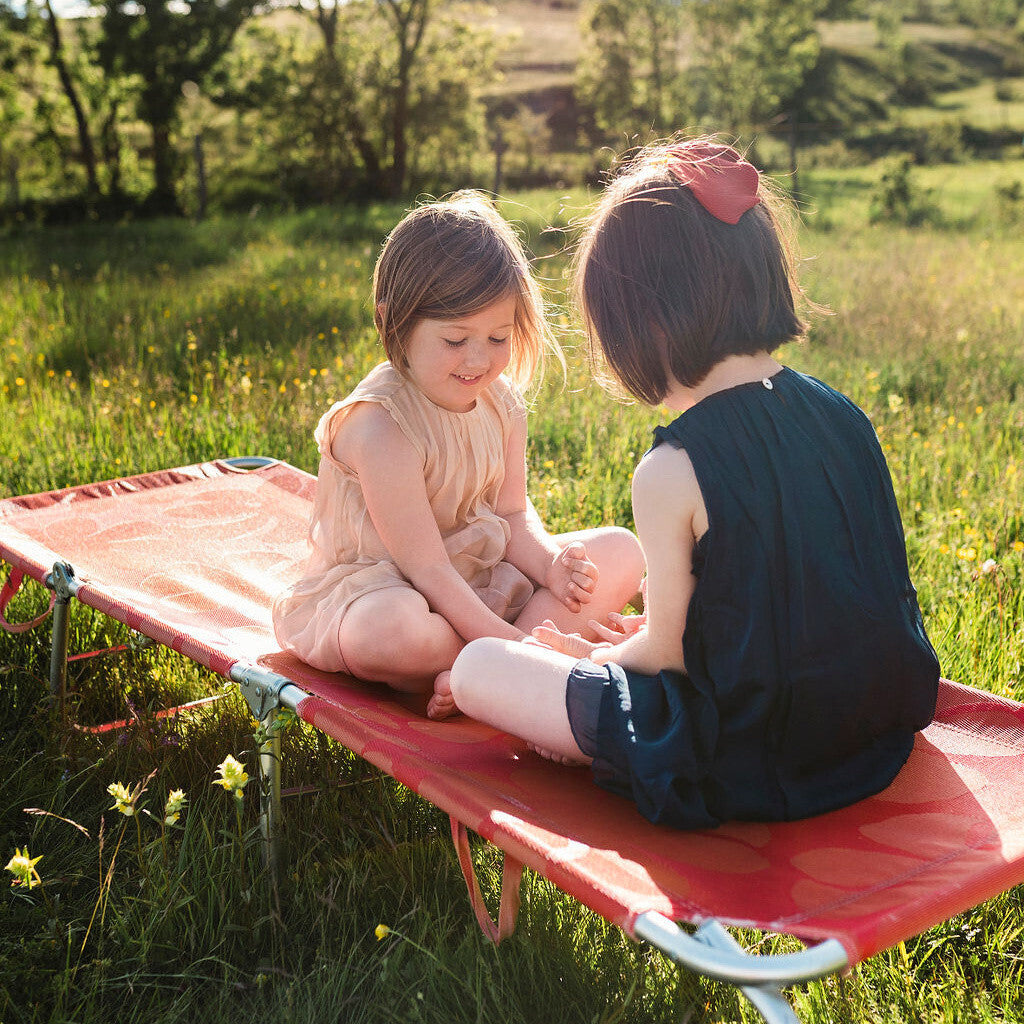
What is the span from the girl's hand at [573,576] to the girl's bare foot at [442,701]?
15.7 inches

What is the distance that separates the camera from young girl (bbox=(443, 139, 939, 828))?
4.93 feet

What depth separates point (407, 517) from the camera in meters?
2.07

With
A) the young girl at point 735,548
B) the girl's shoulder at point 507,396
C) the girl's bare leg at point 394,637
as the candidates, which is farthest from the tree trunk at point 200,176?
the young girl at point 735,548

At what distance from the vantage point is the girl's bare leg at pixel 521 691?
1.65 m

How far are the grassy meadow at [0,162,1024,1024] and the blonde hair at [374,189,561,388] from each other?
5.6 inches

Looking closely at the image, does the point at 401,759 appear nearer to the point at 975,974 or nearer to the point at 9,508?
the point at 975,974

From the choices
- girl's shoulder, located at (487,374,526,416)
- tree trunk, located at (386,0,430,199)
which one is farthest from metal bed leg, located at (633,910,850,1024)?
tree trunk, located at (386,0,430,199)

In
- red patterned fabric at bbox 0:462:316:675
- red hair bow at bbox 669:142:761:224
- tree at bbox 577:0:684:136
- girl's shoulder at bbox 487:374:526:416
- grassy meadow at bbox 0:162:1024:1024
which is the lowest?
grassy meadow at bbox 0:162:1024:1024

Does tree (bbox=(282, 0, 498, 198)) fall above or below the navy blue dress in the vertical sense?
above

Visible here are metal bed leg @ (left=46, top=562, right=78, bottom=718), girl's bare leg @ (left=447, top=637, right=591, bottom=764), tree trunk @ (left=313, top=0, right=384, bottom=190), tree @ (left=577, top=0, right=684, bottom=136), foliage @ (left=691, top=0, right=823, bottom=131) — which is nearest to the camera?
girl's bare leg @ (left=447, top=637, right=591, bottom=764)

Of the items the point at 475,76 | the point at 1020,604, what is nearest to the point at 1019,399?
the point at 1020,604

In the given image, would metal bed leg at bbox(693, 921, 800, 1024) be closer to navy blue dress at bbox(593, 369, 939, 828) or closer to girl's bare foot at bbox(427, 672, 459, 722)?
navy blue dress at bbox(593, 369, 939, 828)

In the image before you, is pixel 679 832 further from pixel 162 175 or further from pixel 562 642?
pixel 162 175

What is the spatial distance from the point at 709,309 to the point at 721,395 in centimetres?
12
